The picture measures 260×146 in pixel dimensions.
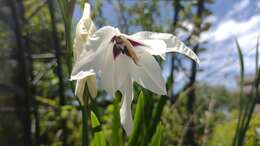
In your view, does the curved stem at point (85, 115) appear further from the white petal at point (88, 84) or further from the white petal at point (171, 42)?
the white petal at point (171, 42)

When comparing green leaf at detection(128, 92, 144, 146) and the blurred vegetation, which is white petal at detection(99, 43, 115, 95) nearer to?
green leaf at detection(128, 92, 144, 146)

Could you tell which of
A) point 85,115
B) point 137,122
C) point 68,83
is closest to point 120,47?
point 85,115

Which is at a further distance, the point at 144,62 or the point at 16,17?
the point at 16,17

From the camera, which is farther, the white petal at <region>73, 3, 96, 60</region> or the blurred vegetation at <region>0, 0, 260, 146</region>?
the blurred vegetation at <region>0, 0, 260, 146</region>

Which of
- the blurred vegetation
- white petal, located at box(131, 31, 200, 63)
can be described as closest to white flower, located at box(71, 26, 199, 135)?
white petal, located at box(131, 31, 200, 63)

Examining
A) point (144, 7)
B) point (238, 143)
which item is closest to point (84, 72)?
point (238, 143)

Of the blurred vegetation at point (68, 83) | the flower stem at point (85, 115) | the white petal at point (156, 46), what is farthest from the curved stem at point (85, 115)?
the blurred vegetation at point (68, 83)

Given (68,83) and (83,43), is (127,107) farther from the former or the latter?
(68,83)

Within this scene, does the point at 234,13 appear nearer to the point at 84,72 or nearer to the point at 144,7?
the point at 144,7
